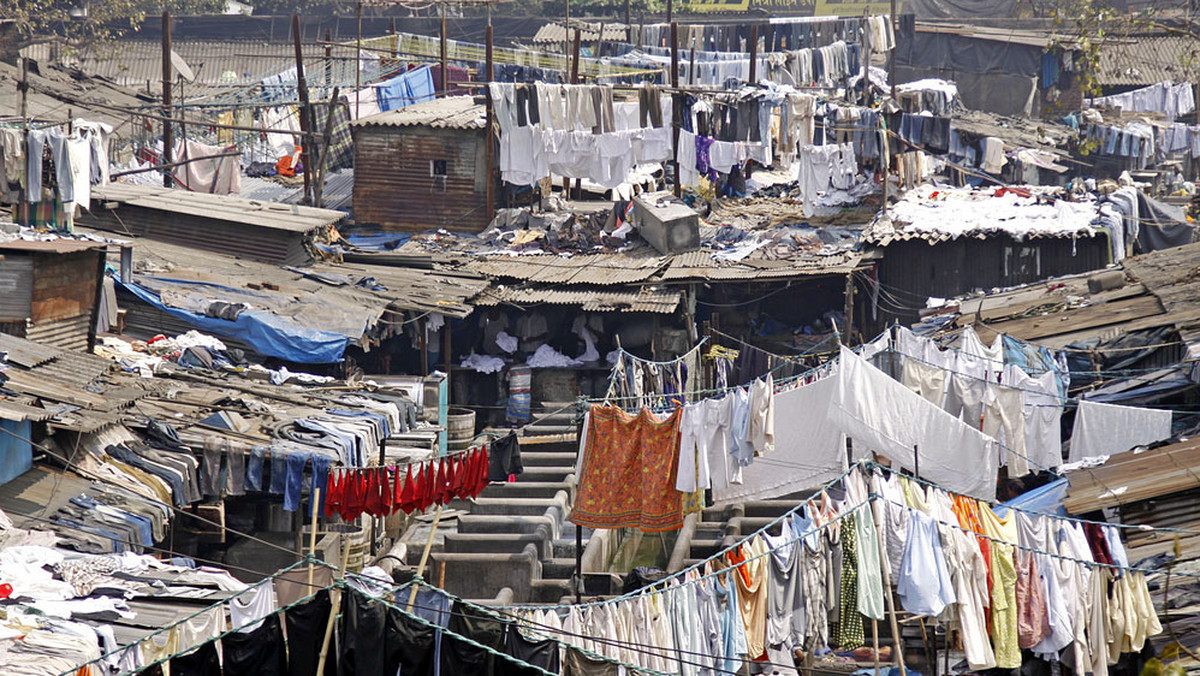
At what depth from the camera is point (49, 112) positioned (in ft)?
102

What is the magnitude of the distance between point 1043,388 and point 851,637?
17.6 feet

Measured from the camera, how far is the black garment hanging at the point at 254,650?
30.5ft

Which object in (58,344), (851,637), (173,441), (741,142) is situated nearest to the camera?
(851,637)

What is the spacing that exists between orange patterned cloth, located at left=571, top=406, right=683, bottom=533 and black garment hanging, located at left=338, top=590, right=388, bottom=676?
224 inches

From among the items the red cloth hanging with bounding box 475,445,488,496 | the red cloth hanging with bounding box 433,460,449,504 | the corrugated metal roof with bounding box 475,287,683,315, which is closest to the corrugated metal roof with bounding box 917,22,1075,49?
the corrugated metal roof with bounding box 475,287,683,315

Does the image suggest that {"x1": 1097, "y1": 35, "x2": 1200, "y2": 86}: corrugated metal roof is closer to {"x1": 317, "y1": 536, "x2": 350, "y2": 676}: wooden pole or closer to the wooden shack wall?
the wooden shack wall

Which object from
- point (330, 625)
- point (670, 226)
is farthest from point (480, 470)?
point (670, 226)

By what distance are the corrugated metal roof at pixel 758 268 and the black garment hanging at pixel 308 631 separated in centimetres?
1625

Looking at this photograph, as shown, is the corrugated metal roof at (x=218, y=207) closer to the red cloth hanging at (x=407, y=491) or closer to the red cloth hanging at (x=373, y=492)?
the red cloth hanging at (x=407, y=491)

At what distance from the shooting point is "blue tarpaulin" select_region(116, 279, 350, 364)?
65.7 feet

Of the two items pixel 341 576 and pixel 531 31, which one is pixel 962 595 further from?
pixel 531 31

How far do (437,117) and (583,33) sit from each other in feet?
49.5

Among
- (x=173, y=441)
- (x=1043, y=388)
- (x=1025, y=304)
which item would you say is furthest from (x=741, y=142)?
(x=173, y=441)

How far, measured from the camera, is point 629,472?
14.8 metres
